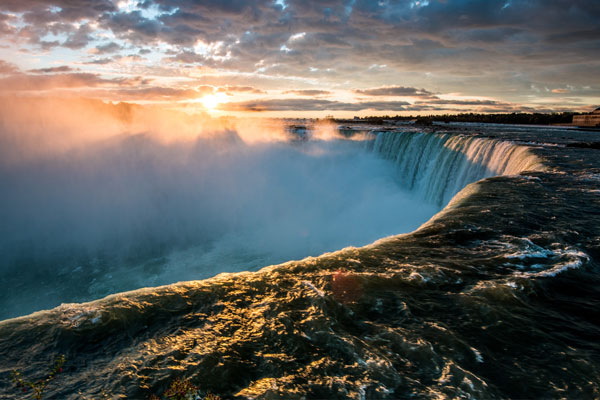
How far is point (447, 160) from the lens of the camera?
878 inches

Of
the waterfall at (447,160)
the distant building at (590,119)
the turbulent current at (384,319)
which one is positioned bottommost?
the turbulent current at (384,319)

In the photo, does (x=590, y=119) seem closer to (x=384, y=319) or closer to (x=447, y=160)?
(x=447, y=160)

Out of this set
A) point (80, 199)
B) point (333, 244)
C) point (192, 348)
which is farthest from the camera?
point (80, 199)

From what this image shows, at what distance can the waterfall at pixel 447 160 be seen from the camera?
1739 cm

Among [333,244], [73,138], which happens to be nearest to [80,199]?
[73,138]

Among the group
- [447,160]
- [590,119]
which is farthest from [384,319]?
[590,119]

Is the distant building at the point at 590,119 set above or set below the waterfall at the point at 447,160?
above

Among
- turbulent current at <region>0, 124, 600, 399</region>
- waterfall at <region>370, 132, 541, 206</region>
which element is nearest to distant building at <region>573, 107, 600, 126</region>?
waterfall at <region>370, 132, 541, 206</region>

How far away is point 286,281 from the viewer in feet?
18.4

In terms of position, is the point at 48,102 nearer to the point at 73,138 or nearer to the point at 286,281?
the point at 73,138

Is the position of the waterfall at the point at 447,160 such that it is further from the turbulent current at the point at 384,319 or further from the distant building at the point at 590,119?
the distant building at the point at 590,119

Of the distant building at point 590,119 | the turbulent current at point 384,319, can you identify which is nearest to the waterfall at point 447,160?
the turbulent current at point 384,319

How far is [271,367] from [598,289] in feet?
19.5

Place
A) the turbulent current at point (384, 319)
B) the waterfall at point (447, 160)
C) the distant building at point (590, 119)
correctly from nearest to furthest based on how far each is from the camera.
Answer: the turbulent current at point (384, 319) < the waterfall at point (447, 160) < the distant building at point (590, 119)
